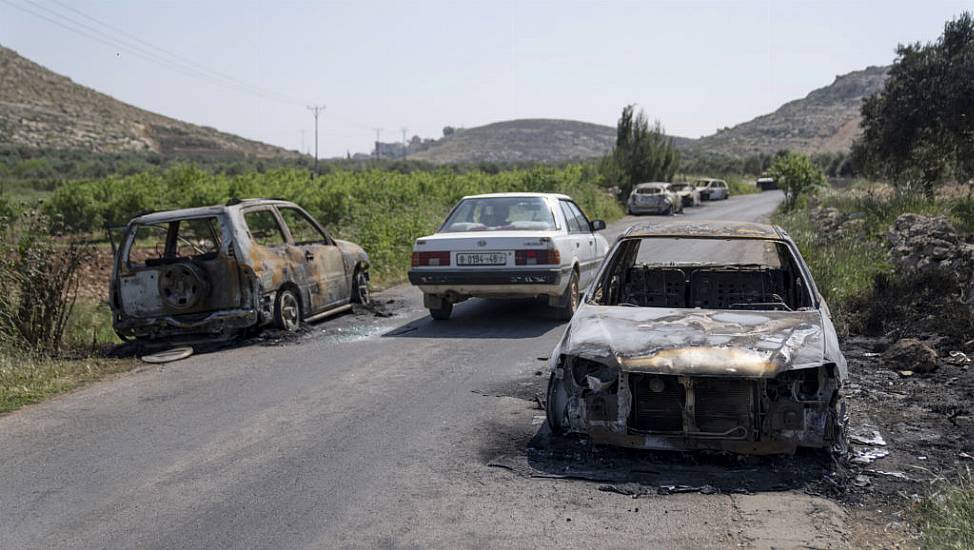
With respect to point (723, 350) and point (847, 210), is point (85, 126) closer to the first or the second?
point (847, 210)

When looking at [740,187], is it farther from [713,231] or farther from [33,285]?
[33,285]

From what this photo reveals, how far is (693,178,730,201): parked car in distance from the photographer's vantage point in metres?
50.8

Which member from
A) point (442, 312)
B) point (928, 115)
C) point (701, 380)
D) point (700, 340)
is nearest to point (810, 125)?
point (928, 115)

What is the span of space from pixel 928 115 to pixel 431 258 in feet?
51.2

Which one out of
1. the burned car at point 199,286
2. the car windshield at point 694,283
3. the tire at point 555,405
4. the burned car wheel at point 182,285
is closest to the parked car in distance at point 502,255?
the burned car at point 199,286

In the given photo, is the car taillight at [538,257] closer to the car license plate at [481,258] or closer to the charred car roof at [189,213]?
the car license plate at [481,258]

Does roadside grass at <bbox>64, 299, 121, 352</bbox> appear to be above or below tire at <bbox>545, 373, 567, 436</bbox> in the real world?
below

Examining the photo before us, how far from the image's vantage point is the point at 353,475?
16.3ft

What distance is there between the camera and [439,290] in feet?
34.3

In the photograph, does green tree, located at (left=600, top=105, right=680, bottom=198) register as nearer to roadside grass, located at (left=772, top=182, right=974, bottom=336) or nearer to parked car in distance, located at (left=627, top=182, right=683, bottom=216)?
parked car in distance, located at (left=627, top=182, right=683, bottom=216)

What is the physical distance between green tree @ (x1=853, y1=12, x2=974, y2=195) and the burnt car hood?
1639 cm

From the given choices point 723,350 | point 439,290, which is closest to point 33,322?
point 439,290

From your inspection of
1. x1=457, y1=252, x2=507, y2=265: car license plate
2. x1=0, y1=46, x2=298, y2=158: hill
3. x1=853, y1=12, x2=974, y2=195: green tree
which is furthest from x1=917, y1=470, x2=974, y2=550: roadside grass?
x1=0, y1=46, x2=298, y2=158: hill

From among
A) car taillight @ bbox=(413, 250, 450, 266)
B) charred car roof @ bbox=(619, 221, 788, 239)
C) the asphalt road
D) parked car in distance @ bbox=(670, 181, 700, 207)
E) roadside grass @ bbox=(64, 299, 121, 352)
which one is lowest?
roadside grass @ bbox=(64, 299, 121, 352)
